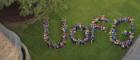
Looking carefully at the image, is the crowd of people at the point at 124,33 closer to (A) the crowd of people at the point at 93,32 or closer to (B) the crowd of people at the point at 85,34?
(A) the crowd of people at the point at 93,32

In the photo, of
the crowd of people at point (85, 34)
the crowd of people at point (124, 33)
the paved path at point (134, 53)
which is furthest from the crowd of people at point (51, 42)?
the paved path at point (134, 53)

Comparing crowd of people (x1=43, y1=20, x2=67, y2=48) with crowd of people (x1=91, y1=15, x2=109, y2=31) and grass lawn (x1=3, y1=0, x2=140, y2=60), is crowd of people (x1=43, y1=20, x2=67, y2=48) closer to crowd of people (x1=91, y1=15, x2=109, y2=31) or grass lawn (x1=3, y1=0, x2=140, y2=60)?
grass lawn (x1=3, y1=0, x2=140, y2=60)

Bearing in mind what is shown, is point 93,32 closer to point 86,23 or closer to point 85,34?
point 85,34

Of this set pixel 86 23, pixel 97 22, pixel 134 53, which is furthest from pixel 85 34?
pixel 134 53

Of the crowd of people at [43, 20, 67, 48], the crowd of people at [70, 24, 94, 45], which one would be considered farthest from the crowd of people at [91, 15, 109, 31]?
the crowd of people at [43, 20, 67, 48]

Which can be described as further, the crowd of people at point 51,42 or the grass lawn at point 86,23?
the crowd of people at point 51,42

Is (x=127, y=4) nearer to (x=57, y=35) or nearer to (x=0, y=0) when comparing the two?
(x=57, y=35)

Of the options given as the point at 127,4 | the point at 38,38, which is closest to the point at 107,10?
the point at 127,4
